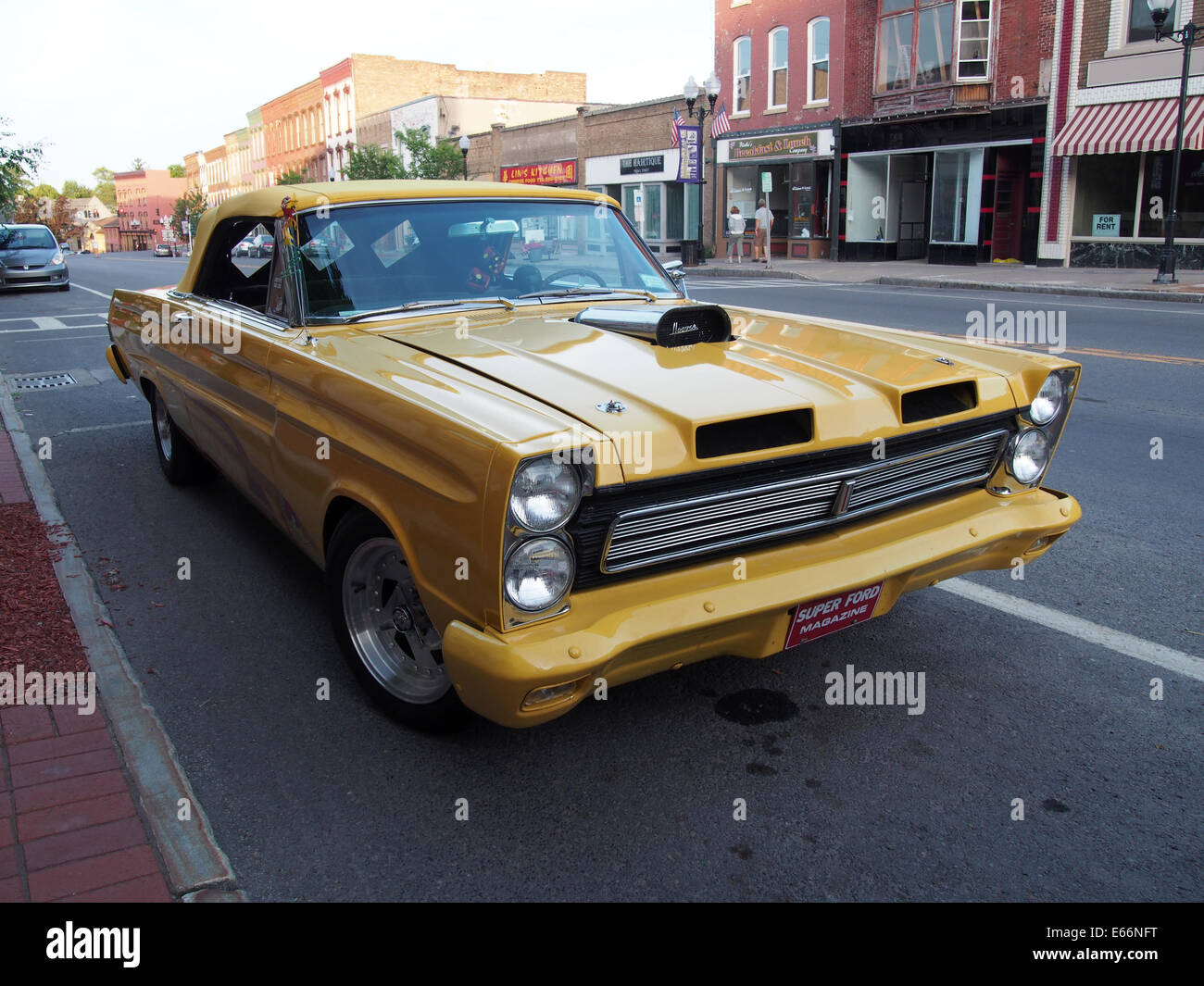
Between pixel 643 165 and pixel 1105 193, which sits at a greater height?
pixel 643 165

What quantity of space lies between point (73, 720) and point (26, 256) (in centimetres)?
2403

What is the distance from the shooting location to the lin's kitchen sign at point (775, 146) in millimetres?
30237

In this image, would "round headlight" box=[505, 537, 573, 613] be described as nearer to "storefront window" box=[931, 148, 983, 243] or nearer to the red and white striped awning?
the red and white striped awning

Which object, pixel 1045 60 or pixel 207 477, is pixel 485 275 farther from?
pixel 1045 60

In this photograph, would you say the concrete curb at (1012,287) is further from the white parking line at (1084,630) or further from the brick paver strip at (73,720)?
the brick paver strip at (73,720)

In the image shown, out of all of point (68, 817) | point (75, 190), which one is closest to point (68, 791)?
point (68, 817)

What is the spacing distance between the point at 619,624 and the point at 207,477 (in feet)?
14.2

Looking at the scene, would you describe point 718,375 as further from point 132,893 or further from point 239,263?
point 239,263

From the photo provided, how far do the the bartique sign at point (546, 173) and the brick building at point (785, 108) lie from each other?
9.14 metres

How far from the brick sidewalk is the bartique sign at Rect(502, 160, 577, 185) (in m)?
39.6

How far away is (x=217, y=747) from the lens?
10.8 ft

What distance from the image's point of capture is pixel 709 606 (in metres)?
2.78

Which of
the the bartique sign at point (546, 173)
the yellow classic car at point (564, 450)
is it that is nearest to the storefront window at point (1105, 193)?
the yellow classic car at point (564, 450)

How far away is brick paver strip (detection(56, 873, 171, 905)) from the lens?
2496mm
